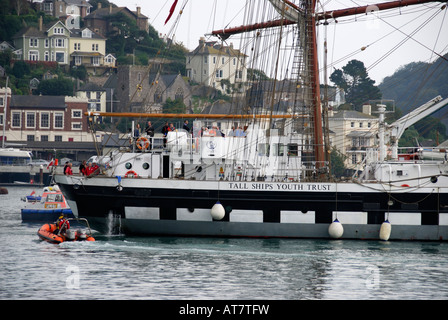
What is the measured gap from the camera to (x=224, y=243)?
42125mm

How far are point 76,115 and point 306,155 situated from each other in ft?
334

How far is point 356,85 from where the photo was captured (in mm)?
146625

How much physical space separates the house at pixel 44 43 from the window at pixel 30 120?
131ft

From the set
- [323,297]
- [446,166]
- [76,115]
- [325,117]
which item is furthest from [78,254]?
[76,115]

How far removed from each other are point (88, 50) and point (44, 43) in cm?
1020

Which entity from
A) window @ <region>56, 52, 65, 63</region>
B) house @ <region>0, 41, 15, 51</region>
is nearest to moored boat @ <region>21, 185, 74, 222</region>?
window @ <region>56, 52, 65, 63</region>

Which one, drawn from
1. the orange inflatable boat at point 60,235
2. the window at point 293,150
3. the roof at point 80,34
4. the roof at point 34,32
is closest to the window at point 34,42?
the roof at point 34,32

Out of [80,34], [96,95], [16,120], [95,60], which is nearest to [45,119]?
[16,120]

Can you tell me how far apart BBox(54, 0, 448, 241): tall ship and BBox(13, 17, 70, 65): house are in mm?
141526

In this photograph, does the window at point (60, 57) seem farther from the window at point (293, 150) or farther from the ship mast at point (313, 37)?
the window at point (293, 150)

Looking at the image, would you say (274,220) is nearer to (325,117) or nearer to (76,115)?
(325,117)

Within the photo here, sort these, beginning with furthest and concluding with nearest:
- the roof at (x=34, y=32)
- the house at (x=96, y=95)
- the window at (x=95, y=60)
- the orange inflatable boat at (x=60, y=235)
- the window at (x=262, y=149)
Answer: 1. the window at (x=95, y=60)
2. the roof at (x=34, y=32)
3. the house at (x=96, y=95)
4. the window at (x=262, y=149)
5. the orange inflatable boat at (x=60, y=235)

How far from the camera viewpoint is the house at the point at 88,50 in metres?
181
